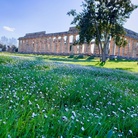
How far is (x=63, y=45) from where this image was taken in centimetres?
7931

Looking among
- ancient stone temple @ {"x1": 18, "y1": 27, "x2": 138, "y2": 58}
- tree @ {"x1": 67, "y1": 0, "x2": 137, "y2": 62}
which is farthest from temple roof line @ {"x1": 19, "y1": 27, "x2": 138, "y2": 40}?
tree @ {"x1": 67, "y1": 0, "x2": 137, "y2": 62}

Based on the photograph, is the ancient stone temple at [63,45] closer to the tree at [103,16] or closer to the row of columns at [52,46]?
the row of columns at [52,46]

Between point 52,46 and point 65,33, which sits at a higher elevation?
point 65,33

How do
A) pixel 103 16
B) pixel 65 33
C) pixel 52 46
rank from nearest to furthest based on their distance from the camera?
pixel 103 16 < pixel 65 33 < pixel 52 46

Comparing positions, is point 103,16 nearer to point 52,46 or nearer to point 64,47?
point 64,47

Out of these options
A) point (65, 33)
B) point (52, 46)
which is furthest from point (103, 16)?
point (52, 46)

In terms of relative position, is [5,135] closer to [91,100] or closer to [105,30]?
[91,100]

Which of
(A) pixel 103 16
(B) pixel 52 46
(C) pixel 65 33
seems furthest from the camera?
(B) pixel 52 46

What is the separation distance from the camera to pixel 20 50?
10125 centimetres

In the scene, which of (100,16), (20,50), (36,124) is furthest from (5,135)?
(20,50)

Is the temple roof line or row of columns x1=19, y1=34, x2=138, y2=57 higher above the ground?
the temple roof line

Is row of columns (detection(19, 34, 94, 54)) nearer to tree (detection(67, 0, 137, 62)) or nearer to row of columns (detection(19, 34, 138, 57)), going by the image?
row of columns (detection(19, 34, 138, 57))

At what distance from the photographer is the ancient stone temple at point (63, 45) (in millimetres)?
68906

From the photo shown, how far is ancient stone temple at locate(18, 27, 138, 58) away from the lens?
226 feet
